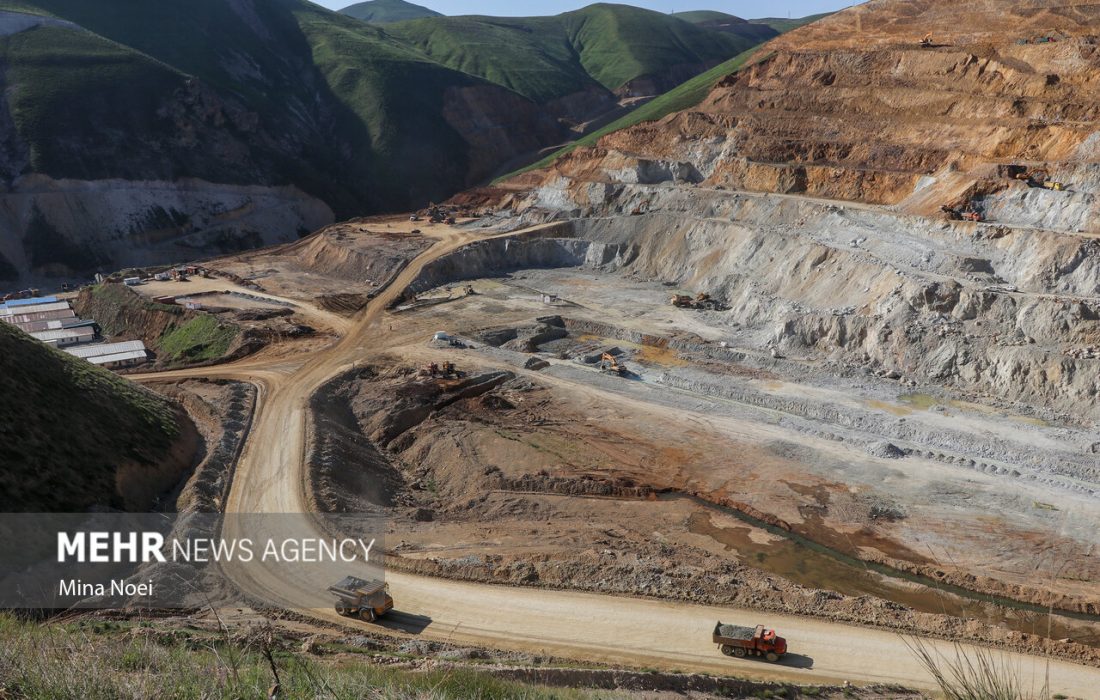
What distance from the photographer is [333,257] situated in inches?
2400

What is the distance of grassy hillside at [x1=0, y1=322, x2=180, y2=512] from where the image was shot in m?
20.0

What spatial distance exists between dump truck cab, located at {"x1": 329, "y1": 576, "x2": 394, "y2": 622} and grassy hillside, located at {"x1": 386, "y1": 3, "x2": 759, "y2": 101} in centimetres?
10860

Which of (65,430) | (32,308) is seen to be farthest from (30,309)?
(65,430)

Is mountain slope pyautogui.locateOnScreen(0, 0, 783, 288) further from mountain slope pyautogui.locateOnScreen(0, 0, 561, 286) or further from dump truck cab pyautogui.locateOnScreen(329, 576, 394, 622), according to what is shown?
dump truck cab pyautogui.locateOnScreen(329, 576, 394, 622)

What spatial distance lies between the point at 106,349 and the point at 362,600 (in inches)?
1316

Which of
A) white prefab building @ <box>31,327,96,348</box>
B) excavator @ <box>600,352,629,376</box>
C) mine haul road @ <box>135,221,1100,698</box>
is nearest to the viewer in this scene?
mine haul road @ <box>135,221,1100,698</box>

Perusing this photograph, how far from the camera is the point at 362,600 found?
18.7 m

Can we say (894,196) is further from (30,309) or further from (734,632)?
(30,309)

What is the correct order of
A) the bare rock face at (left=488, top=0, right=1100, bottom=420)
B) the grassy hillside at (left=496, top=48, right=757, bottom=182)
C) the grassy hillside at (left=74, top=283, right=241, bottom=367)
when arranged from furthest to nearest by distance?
the grassy hillside at (left=496, top=48, right=757, bottom=182) < the grassy hillside at (left=74, top=283, right=241, bottom=367) < the bare rock face at (left=488, top=0, right=1100, bottom=420)

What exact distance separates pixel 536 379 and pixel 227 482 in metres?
17.4

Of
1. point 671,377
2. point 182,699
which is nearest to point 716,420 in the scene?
point 671,377

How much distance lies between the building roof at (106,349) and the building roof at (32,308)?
886 centimetres

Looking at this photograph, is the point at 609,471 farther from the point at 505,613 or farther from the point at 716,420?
the point at 505,613

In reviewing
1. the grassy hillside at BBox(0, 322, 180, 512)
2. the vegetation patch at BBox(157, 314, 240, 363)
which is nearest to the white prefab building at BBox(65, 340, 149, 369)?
the vegetation patch at BBox(157, 314, 240, 363)
